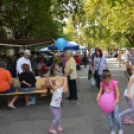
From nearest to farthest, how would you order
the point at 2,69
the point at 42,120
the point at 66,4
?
1. the point at 42,120
2. the point at 2,69
3. the point at 66,4

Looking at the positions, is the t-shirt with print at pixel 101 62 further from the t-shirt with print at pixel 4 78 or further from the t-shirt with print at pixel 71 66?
the t-shirt with print at pixel 4 78

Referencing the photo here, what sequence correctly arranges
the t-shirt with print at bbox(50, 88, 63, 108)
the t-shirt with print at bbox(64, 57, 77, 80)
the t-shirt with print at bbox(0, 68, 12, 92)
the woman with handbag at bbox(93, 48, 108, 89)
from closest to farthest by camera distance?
the t-shirt with print at bbox(50, 88, 63, 108) < the t-shirt with print at bbox(0, 68, 12, 92) < the t-shirt with print at bbox(64, 57, 77, 80) < the woman with handbag at bbox(93, 48, 108, 89)

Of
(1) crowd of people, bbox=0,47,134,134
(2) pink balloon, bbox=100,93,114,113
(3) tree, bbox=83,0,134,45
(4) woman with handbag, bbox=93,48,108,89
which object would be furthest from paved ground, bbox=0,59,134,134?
(3) tree, bbox=83,0,134,45

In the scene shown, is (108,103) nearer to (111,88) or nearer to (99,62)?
(111,88)

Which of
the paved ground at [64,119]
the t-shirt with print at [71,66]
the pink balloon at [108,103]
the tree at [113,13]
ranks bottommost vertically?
the paved ground at [64,119]

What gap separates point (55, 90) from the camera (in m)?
4.43

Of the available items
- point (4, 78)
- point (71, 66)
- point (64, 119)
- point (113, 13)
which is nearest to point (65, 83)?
point (64, 119)

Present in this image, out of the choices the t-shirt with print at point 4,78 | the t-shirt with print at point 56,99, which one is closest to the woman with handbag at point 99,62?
the t-shirt with print at point 4,78

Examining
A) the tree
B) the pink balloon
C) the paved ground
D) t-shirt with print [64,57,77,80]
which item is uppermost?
the tree

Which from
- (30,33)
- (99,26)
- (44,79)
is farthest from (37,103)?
(99,26)

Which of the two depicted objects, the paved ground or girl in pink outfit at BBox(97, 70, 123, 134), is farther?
the paved ground

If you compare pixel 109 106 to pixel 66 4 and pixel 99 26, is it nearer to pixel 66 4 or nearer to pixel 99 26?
pixel 66 4

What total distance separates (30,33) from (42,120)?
1171 centimetres

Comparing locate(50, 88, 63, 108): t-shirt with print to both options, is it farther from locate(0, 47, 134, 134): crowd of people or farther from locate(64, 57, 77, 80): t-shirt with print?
locate(64, 57, 77, 80): t-shirt with print
